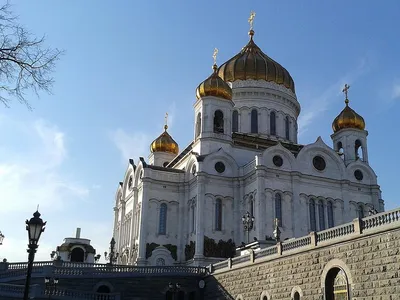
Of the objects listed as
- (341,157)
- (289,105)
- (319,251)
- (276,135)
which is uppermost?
(289,105)

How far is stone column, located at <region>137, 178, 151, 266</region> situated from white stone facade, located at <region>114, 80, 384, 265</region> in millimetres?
78

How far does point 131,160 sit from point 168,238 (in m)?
10.9

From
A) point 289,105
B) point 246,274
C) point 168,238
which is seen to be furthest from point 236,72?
point 246,274

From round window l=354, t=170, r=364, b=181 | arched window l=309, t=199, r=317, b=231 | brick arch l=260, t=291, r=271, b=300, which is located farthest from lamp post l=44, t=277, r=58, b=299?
round window l=354, t=170, r=364, b=181

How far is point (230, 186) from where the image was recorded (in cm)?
4225

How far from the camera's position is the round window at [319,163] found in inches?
1695

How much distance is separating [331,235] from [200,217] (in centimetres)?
1880

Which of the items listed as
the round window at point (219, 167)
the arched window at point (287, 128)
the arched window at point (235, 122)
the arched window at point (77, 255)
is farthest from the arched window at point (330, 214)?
the arched window at point (77, 255)

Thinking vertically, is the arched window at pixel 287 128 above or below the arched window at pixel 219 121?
above

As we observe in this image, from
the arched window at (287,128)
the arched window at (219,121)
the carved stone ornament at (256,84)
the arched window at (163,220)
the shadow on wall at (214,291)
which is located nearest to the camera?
the shadow on wall at (214,291)

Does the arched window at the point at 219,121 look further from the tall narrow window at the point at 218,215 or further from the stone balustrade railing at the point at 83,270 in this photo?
the stone balustrade railing at the point at 83,270

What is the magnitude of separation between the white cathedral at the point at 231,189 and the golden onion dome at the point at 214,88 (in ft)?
0.29

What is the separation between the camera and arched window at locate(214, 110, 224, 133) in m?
44.7

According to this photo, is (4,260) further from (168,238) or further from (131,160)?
(131,160)
